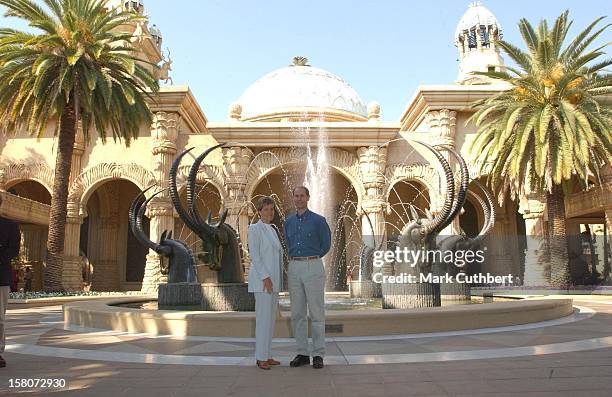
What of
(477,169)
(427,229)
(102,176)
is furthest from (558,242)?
(102,176)

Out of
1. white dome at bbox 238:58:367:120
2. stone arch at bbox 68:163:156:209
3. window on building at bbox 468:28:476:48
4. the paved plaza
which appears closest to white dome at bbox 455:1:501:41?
window on building at bbox 468:28:476:48

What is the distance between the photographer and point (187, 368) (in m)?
4.45

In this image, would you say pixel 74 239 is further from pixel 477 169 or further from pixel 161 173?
pixel 477 169

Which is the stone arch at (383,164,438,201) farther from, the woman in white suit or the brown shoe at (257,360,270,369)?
the brown shoe at (257,360,270,369)

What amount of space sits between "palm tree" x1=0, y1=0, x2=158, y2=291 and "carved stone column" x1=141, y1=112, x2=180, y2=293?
420cm

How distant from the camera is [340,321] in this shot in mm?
6234

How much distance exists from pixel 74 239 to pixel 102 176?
10.5ft

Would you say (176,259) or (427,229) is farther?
(176,259)

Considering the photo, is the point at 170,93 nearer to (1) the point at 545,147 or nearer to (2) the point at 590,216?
(1) the point at 545,147

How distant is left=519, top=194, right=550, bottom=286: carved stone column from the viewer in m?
→ 20.7

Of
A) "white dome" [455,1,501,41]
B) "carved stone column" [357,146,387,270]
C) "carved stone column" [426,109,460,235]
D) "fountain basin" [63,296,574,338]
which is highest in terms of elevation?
A: "white dome" [455,1,501,41]

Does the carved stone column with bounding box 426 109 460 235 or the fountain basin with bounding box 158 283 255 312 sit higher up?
the carved stone column with bounding box 426 109 460 235

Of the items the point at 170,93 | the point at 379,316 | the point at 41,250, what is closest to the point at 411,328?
the point at 379,316

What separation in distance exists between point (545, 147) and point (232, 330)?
48.2 ft
